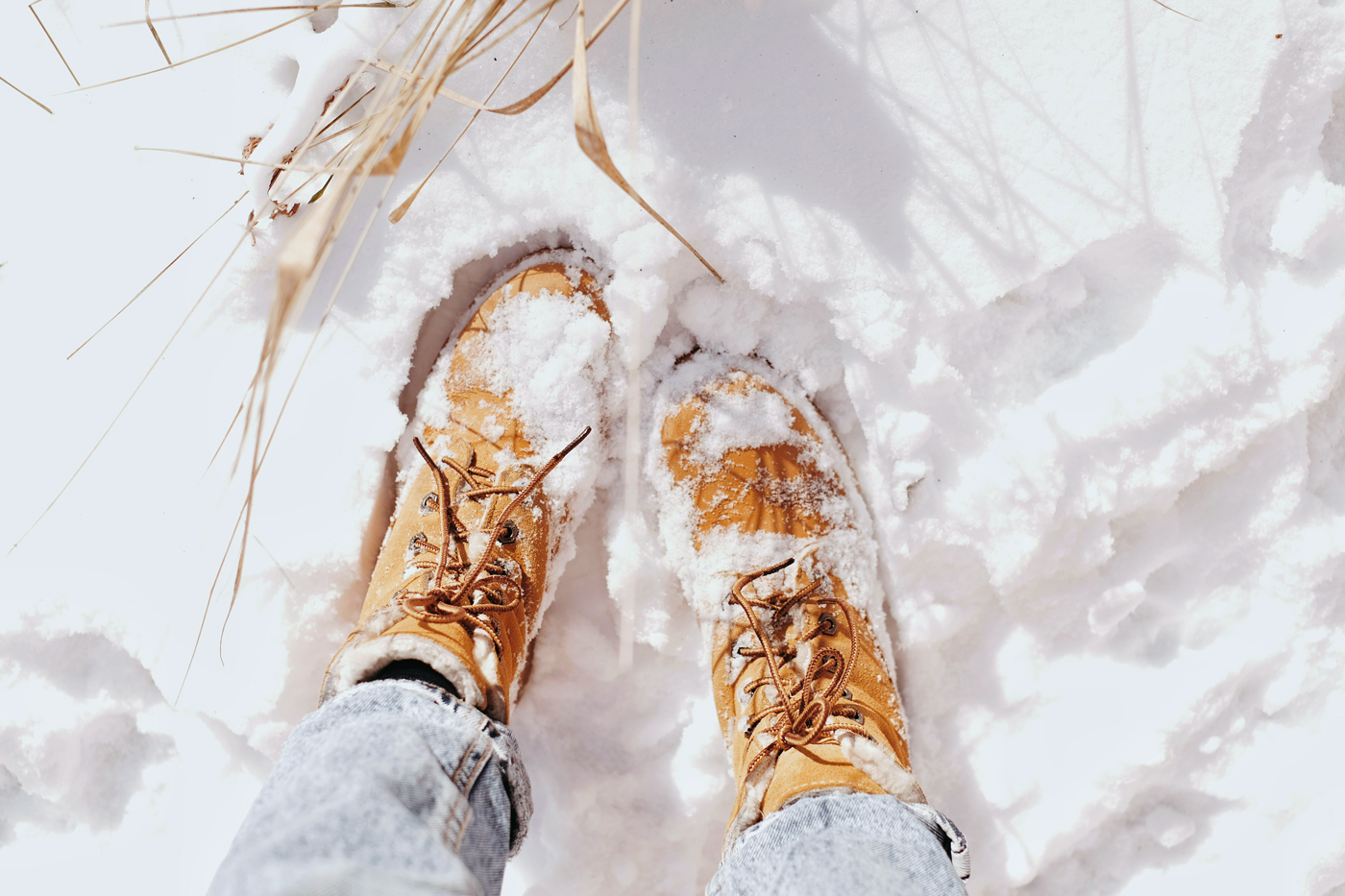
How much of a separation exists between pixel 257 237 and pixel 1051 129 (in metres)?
0.96

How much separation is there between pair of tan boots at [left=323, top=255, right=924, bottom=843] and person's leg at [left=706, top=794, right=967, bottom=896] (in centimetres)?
13

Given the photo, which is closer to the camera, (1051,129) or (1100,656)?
(1051,129)

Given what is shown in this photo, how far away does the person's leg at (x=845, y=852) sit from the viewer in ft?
2.31

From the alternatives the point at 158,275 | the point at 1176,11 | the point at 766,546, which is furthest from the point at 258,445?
the point at 1176,11

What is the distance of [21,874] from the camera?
1.12m

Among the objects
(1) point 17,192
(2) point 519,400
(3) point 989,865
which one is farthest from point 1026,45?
(1) point 17,192

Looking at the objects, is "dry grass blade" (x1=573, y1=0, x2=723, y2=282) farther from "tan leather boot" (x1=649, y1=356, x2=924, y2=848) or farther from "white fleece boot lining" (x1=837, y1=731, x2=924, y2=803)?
"white fleece boot lining" (x1=837, y1=731, x2=924, y2=803)

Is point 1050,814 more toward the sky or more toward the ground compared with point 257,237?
more toward the ground

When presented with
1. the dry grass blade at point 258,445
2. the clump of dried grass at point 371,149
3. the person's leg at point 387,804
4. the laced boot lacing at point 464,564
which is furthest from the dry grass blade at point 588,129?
the person's leg at point 387,804

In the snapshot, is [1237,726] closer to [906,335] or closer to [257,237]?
[906,335]

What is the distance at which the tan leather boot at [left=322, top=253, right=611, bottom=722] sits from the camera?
961mm

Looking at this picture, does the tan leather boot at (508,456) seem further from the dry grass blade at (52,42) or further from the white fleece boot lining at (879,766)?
the dry grass blade at (52,42)

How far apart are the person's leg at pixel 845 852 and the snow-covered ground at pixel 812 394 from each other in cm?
26

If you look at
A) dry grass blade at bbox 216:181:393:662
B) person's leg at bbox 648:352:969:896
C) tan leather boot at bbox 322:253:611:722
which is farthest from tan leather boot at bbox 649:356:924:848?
dry grass blade at bbox 216:181:393:662
